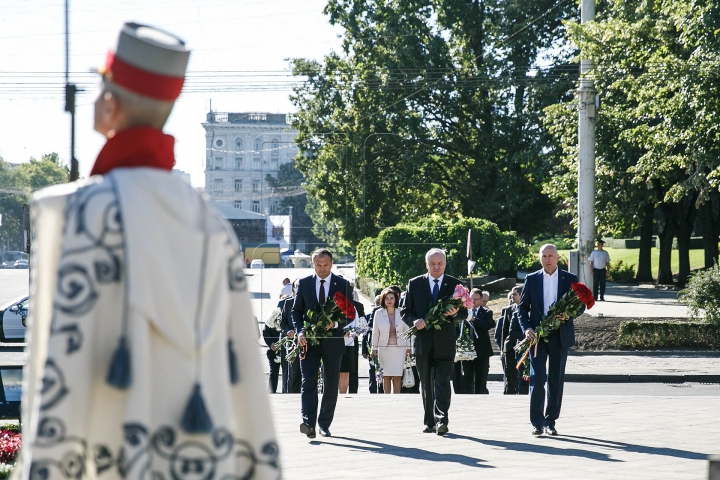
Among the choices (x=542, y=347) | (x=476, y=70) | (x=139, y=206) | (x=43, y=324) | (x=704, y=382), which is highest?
(x=476, y=70)

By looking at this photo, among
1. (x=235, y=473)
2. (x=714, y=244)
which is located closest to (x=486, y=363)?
(x=235, y=473)

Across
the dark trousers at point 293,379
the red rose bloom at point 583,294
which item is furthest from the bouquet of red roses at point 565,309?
the dark trousers at point 293,379

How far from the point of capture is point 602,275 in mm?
31547

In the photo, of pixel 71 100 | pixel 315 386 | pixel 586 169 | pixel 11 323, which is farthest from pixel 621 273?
pixel 315 386

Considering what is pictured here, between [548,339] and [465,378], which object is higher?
[548,339]

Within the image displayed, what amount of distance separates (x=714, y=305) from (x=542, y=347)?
13129 millimetres

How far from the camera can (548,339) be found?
1075 centimetres

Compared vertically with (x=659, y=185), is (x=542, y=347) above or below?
below

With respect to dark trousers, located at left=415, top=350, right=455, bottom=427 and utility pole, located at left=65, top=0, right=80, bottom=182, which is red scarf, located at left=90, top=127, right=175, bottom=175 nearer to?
dark trousers, located at left=415, top=350, right=455, bottom=427

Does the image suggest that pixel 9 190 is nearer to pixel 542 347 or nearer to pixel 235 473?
pixel 542 347

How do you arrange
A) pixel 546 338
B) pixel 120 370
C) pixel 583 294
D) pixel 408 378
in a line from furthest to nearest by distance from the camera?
pixel 408 378
pixel 546 338
pixel 583 294
pixel 120 370

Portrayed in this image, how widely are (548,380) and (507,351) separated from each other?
4.72 meters

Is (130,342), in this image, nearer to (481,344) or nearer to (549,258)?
(549,258)

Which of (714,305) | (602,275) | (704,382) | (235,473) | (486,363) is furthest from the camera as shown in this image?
(602,275)
